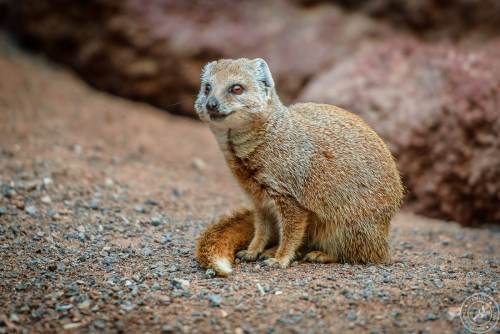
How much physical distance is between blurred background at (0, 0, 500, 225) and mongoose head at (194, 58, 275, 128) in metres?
2.46

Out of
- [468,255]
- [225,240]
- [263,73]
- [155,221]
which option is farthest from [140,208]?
[468,255]

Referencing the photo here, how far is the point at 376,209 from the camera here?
4.14 meters

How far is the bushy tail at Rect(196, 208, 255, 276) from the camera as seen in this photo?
3791 millimetres

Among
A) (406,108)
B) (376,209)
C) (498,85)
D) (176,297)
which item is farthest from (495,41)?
(176,297)

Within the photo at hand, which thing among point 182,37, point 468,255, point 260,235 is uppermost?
point 182,37

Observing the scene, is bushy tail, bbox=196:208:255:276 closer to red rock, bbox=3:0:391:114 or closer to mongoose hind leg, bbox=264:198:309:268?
mongoose hind leg, bbox=264:198:309:268

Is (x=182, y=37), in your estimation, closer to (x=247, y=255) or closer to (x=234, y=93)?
(x=234, y=93)

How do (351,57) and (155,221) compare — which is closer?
(155,221)

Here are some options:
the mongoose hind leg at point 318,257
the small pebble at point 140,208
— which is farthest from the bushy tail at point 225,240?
the small pebble at point 140,208

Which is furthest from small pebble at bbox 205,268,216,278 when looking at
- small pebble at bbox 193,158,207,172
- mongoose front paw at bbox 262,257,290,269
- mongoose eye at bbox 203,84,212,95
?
small pebble at bbox 193,158,207,172

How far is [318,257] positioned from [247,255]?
533 mm

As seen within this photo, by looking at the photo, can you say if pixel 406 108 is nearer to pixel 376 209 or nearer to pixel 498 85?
pixel 498 85

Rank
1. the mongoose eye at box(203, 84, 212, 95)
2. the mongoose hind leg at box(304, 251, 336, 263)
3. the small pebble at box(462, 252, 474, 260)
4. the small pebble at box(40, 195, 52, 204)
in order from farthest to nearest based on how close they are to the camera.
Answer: the small pebble at box(40, 195, 52, 204) → the small pebble at box(462, 252, 474, 260) → the mongoose hind leg at box(304, 251, 336, 263) → the mongoose eye at box(203, 84, 212, 95)

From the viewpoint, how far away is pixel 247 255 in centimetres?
422
